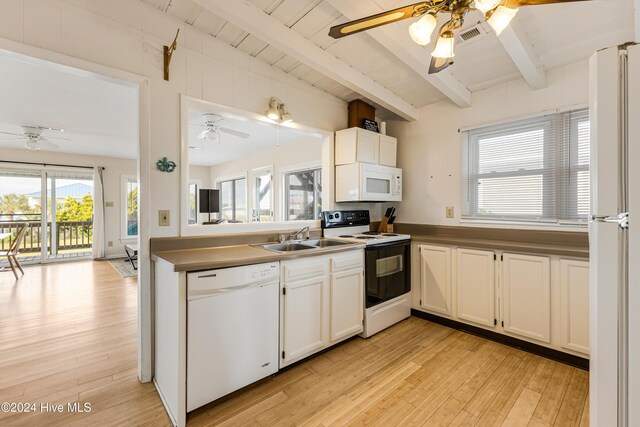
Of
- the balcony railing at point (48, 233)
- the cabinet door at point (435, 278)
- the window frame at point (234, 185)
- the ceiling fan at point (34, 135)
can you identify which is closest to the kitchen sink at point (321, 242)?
the cabinet door at point (435, 278)

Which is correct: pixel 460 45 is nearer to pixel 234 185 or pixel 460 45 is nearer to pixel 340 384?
pixel 340 384

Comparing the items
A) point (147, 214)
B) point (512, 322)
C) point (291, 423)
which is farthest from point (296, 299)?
point (512, 322)

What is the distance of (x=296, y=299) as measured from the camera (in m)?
2.05

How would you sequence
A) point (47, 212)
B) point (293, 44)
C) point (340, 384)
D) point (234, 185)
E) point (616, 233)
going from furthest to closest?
1. point (234, 185)
2. point (47, 212)
3. point (293, 44)
4. point (340, 384)
5. point (616, 233)

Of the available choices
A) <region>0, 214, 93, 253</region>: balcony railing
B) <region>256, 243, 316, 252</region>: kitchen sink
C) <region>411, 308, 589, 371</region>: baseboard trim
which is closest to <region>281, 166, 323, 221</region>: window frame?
<region>256, 243, 316, 252</region>: kitchen sink

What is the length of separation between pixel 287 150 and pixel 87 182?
491 cm

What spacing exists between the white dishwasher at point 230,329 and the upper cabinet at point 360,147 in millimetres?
1583

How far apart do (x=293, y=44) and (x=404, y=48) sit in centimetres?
82

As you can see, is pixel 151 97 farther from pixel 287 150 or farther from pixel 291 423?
pixel 287 150

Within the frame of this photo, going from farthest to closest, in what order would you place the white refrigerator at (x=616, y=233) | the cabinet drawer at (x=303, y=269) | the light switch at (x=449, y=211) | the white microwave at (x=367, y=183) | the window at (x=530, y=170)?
the light switch at (x=449, y=211), the white microwave at (x=367, y=183), the window at (x=530, y=170), the cabinet drawer at (x=303, y=269), the white refrigerator at (x=616, y=233)

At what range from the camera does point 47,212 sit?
19.7ft

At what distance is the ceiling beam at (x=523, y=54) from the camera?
1.94m

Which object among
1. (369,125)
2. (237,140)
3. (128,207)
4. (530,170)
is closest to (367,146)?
(369,125)

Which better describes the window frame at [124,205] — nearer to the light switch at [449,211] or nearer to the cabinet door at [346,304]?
the cabinet door at [346,304]
